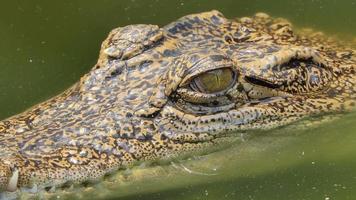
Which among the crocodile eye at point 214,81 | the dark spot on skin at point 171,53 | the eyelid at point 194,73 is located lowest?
the crocodile eye at point 214,81

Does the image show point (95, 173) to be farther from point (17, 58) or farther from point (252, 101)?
point (17, 58)

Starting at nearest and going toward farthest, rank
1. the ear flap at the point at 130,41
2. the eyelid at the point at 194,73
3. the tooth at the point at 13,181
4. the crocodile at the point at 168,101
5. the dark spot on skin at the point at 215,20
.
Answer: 1. the tooth at the point at 13,181
2. the crocodile at the point at 168,101
3. the eyelid at the point at 194,73
4. the ear flap at the point at 130,41
5. the dark spot on skin at the point at 215,20

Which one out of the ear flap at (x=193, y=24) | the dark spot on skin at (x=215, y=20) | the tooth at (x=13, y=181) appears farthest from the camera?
the dark spot on skin at (x=215, y=20)

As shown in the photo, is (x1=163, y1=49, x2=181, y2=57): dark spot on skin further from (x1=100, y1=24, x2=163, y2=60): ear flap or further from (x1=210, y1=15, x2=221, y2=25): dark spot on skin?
(x1=210, y1=15, x2=221, y2=25): dark spot on skin

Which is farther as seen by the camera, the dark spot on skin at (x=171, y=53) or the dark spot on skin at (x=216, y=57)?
the dark spot on skin at (x=171, y=53)

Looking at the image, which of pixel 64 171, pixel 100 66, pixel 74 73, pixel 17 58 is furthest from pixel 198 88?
pixel 17 58

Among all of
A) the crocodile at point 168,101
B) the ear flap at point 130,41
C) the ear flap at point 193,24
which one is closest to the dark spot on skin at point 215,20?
the ear flap at point 193,24

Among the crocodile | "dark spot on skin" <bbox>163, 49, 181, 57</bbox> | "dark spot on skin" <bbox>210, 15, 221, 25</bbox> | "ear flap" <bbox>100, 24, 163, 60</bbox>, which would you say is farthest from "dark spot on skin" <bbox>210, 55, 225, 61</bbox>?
"dark spot on skin" <bbox>210, 15, 221, 25</bbox>

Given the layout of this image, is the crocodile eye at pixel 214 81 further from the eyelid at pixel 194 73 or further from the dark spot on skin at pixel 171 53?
the dark spot on skin at pixel 171 53
